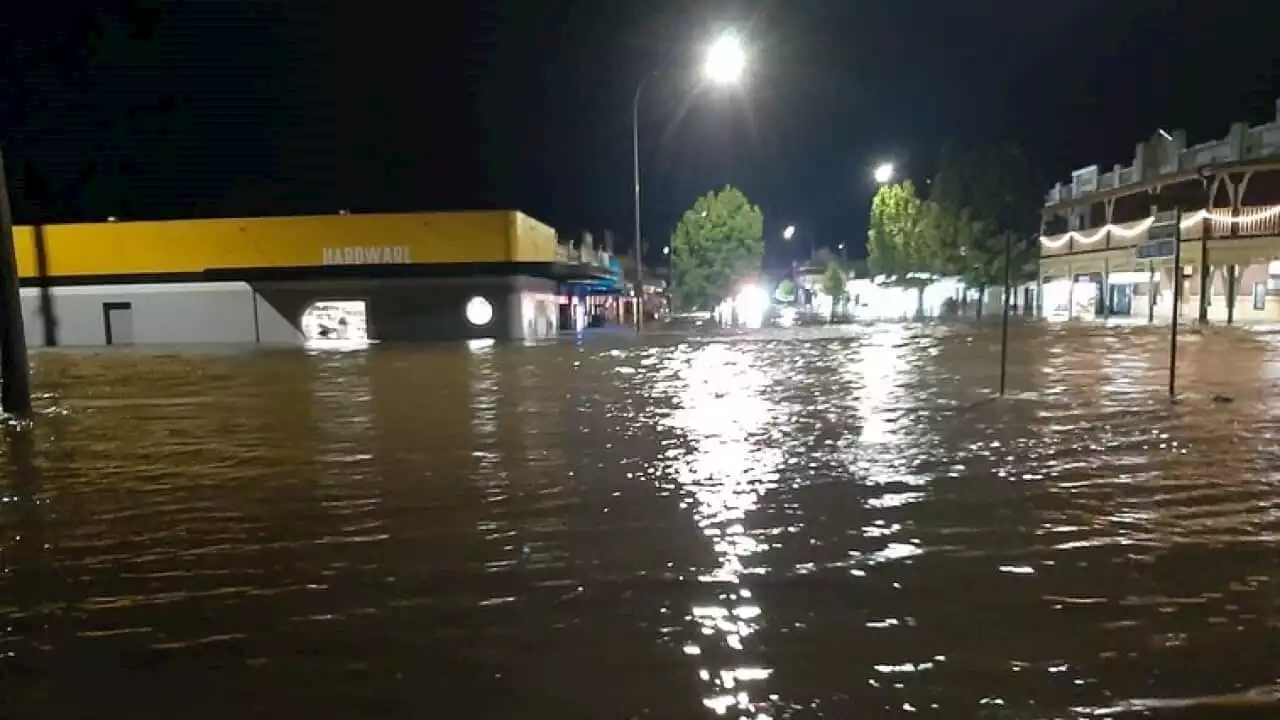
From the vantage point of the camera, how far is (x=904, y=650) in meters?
4.52

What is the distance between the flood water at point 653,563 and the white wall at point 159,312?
2402 centimetres

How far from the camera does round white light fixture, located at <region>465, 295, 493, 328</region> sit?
35500mm

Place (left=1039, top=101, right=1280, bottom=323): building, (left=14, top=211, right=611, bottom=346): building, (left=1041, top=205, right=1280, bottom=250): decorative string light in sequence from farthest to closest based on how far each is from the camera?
(left=1039, top=101, right=1280, bottom=323): building → (left=1041, top=205, right=1280, bottom=250): decorative string light → (left=14, top=211, right=611, bottom=346): building

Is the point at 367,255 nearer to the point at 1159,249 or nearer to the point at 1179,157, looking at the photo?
the point at 1159,249

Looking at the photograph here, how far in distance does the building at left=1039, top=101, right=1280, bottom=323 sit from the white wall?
3448 centimetres

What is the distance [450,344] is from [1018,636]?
1142 inches

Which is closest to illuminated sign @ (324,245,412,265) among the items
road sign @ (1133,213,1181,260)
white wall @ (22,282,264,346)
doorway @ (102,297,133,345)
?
white wall @ (22,282,264,346)

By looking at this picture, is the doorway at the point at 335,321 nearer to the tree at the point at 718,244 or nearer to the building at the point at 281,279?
the building at the point at 281,279

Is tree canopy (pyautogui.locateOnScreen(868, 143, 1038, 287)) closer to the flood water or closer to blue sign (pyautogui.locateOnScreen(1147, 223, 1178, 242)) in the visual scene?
blue sign (pyautogui.locateOnScreen(1147, 223, 1178, 242))

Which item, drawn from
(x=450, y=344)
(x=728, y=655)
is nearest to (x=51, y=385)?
(x=450, y=344)

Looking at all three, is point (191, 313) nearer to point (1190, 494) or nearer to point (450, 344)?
point (450, 344)

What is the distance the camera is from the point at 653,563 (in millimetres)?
6020

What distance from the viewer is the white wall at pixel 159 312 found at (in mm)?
36312

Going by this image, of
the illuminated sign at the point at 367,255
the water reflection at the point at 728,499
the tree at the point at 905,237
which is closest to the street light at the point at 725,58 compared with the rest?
the water reflection at the point at 728,499
